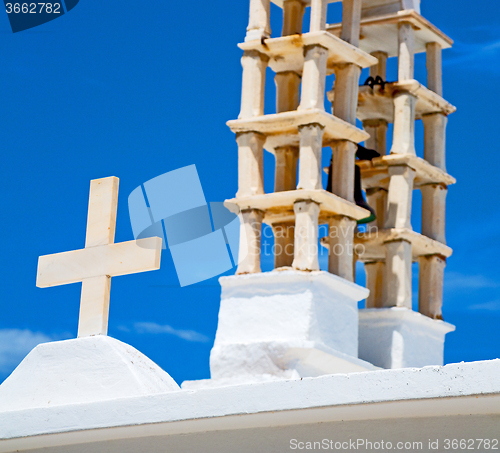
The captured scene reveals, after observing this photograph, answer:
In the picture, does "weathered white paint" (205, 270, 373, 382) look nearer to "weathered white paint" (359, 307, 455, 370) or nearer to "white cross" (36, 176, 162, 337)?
"weathered white paint" (359, 307, 455, 370)

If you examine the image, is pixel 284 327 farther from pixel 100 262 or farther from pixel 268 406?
pixel 268 406

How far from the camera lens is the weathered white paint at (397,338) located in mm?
14000

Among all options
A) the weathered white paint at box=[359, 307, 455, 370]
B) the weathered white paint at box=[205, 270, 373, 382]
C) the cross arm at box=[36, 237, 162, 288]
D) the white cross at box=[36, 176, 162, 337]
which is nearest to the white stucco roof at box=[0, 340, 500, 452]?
the white cross at box=[36, 176, 162, 337]

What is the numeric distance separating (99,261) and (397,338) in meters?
8.06

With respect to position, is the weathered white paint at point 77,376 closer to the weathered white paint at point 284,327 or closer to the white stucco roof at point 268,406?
the white stucco roof at point 268,406

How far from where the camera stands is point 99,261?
21.8 ft

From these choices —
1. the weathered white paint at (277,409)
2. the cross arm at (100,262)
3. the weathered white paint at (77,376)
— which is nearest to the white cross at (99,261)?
the cross arm at (100,262)

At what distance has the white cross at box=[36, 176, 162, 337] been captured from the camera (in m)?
6.46

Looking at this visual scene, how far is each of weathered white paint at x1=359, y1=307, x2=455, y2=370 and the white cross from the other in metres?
7.80

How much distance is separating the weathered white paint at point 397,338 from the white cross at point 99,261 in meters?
7.80

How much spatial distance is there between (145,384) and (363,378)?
6.16 feet

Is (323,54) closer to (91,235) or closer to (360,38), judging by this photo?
Answer: (360,38)

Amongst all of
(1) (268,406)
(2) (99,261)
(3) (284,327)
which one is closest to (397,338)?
(3) (284,327)

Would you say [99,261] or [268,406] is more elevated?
[99,261]
